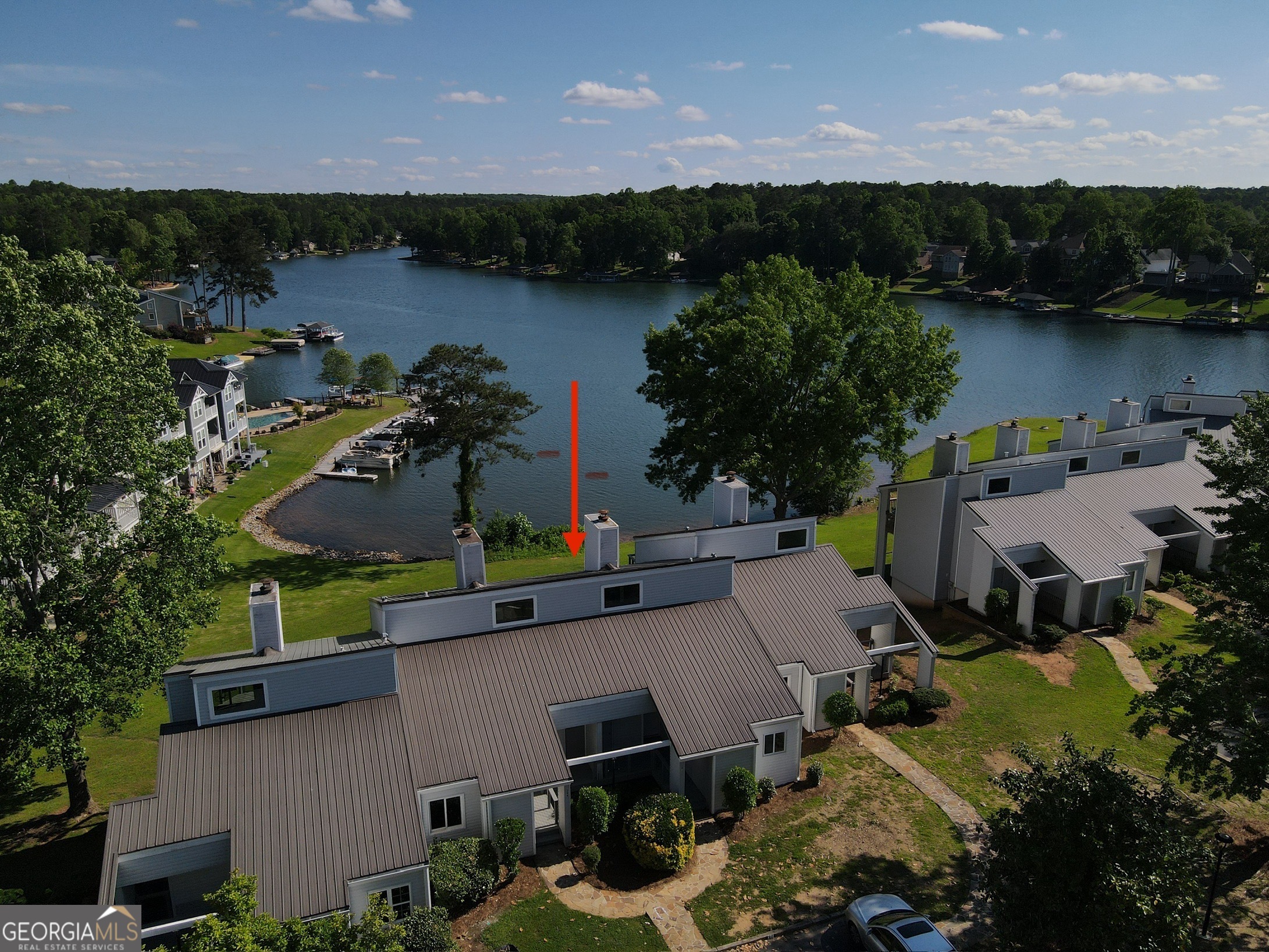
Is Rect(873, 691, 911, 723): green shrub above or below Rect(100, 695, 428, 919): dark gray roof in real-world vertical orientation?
below

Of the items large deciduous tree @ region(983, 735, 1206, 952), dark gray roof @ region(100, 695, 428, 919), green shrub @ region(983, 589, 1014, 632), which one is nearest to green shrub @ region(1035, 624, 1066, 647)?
green shrub @ region(983, 589, 1014, 632)

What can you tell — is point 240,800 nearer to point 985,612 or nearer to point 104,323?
point 104,323

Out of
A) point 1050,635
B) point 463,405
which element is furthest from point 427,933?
point 463,405

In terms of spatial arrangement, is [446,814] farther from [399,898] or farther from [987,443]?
[987,443]

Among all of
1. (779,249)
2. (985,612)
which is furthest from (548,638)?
(779,249)

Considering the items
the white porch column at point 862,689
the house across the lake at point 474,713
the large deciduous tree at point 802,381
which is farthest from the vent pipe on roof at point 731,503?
the large deciduous tree at point 802,381

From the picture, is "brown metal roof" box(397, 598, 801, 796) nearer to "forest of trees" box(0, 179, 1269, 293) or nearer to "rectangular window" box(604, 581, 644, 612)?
"rectangular window" box(604, 581, 644, 612)

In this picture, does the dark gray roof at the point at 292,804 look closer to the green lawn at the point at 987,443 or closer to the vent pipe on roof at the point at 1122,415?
the vent pipe on roof at the point at 1122,415
